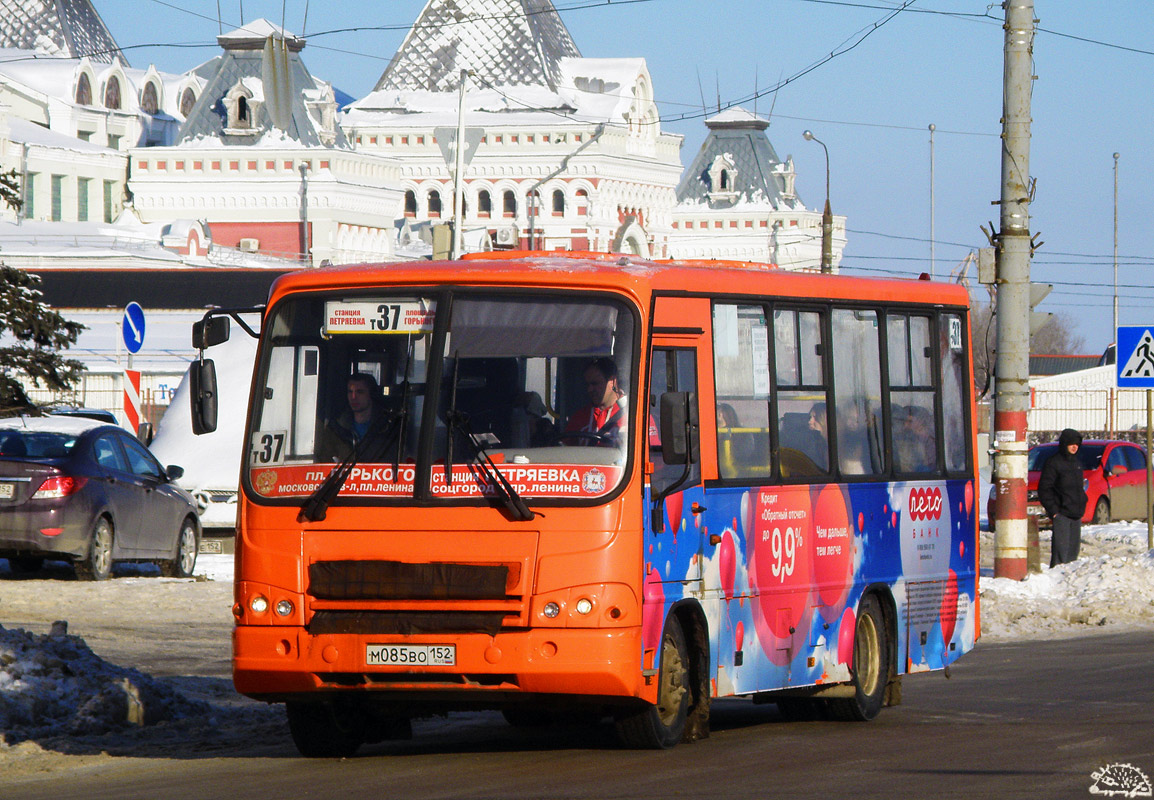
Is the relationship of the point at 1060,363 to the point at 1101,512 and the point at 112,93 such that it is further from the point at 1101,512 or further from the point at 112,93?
the point at 1101,512

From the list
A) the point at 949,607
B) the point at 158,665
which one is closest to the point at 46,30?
the point at 158,665

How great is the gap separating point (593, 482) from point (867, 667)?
337 centimetres

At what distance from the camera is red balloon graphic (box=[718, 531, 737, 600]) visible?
11.1 metres

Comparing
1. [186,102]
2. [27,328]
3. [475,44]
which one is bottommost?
[27,328]

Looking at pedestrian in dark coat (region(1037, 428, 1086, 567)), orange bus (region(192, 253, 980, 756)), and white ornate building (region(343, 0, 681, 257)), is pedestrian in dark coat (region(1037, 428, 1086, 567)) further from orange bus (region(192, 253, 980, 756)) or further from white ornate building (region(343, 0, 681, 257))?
white ornate building (region(343, 0, 681, 257))

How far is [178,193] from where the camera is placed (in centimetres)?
10038

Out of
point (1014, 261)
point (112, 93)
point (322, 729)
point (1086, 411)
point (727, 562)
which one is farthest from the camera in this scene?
point (112, 93)

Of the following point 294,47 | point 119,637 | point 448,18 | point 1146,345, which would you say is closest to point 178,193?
A: point 294,47

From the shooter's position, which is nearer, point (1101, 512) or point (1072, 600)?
point (1072, 600)

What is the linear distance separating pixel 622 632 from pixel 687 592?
2.60 ft

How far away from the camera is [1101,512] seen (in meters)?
37.3

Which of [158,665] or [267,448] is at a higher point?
[267,448]

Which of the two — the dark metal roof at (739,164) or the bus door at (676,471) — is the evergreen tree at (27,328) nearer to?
the bus door at (676,471)

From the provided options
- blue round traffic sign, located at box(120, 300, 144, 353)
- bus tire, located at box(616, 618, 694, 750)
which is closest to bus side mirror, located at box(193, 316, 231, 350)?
bus tire, located at box(616, 618, 694, 750)
